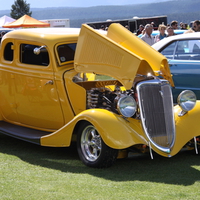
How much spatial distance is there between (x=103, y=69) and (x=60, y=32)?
4.72 ft

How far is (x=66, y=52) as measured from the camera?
6.49 meters

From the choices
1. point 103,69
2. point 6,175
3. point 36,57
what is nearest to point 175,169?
point 103,69

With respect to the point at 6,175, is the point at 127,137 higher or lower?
higher

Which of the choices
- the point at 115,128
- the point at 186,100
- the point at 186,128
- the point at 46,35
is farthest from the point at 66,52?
the point at 186,128

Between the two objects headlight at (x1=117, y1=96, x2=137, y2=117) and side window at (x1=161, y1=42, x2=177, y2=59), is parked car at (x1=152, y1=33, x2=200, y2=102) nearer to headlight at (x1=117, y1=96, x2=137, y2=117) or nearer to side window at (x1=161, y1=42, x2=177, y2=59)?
side window at (x1=161, y1=42, x2=177, y2=59)

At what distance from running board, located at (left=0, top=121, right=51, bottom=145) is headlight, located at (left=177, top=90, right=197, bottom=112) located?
205 centimetres

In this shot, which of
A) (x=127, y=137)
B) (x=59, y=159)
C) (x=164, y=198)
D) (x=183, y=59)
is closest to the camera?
(x=164, y=198)

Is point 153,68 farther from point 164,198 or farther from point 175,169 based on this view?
point 164,198

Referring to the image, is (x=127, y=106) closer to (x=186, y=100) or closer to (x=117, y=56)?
(x=117, y=56)

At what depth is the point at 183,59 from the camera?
342 inches

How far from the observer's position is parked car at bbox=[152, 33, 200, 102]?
8.41m

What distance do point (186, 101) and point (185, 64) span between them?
292 centimetres

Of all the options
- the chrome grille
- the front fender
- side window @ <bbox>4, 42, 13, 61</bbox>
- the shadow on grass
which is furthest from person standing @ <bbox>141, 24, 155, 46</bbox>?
the chrome grille

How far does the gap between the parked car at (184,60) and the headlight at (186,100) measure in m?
2.63
